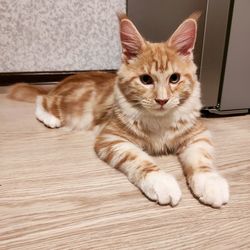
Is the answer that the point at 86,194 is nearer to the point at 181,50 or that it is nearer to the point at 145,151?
the point at 145,151

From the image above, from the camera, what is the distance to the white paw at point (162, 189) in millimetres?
962

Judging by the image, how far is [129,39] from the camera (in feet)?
3.89

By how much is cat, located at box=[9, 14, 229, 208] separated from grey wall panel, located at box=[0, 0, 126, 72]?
36.9 inches

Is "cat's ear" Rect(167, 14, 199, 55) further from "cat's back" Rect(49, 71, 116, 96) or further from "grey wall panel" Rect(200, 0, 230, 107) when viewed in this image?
"cat's back" Rect(49, 71, 116, 96)

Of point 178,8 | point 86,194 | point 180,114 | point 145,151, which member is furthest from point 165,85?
point 178,8

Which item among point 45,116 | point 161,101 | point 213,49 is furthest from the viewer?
point 45,116

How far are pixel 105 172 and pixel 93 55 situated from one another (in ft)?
4.23

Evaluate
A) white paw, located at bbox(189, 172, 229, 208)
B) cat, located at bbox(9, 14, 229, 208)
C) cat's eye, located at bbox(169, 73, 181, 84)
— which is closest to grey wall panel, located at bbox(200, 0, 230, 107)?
cat, located at bbox(9, 14, 229, 208)

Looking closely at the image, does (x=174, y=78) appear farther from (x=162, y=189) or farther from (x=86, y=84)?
(x=86, y=84)

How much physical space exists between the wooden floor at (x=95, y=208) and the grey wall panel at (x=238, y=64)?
328 mm

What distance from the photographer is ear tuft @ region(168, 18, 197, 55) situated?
1.15m

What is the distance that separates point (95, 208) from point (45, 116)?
789 mm

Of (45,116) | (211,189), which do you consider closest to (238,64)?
(211,189)

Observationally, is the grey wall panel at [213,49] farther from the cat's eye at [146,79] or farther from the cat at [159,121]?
the cat's eye at [146,79]
